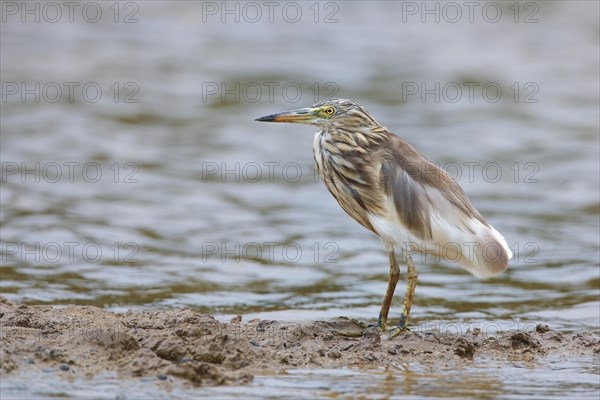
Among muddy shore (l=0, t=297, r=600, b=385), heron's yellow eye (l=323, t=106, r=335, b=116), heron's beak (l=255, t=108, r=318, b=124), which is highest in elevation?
heron's yellow eye (l=323, t=106, r=335, b=116)

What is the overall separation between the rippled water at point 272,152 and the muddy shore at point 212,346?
0.53 meters

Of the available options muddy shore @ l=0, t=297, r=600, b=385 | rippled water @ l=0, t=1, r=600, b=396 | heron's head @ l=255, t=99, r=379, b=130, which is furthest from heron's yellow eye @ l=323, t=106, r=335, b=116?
rippled water @ l=0, t=1, r=600, b=396

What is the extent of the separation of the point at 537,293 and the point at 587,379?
4.28 m

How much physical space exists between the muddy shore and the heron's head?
1633 millimetres

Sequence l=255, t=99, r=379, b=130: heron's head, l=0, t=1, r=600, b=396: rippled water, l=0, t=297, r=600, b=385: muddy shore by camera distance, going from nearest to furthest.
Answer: l=0, t=297, r=600, b=385: muddy shore < l=255, t=99, r=379, b=130: heron's head < l=0, t=1, r=600, b=396: rippled water

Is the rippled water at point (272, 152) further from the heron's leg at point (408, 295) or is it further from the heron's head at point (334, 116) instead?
the heron's head at point (334, 116)

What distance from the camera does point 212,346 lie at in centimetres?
734

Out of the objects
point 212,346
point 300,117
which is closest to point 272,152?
point 300,117

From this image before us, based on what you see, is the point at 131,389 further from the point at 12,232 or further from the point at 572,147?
the point at 572,147

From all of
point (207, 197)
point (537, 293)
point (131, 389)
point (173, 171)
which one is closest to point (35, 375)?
point (131, 389)

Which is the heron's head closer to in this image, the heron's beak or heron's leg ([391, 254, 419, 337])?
the heron's beak

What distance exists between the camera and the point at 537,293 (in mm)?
11734

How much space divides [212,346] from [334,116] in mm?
2405

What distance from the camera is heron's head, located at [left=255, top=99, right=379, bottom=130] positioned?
877 centimetres
